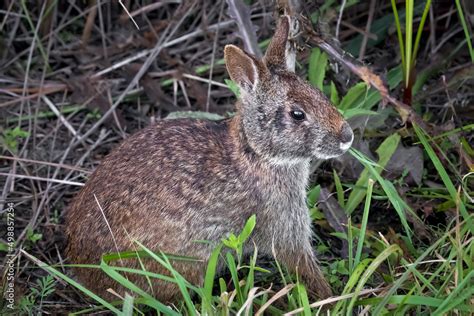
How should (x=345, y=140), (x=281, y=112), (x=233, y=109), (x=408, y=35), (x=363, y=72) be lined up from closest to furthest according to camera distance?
(x=345, y=140) → (x=281, y=112) → (x=408, y=35) → (x=363, y=72) → (x=233, y=109)

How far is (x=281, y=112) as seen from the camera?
12.7 ft

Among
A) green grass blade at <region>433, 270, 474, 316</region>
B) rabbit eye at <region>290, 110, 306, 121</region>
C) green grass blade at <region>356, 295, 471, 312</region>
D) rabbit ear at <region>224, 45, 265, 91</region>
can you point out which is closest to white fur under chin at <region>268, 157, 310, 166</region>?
rabbit eye at <region>290, 110, 306, 121</region>

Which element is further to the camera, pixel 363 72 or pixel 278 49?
pixel 363 72

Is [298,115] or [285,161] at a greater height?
[298,115]

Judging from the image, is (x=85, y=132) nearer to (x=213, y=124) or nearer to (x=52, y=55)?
(x=52, y=55)

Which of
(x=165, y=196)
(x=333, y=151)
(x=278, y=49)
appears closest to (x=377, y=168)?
(x=333, y=151)

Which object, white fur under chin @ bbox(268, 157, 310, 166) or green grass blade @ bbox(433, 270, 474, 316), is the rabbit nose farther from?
green grass blade @ bbox(433, 270, 474, 316)

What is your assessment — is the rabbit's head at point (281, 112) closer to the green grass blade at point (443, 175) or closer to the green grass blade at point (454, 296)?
the green grass blade at point (443, 175)

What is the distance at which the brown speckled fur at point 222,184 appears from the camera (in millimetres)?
3861

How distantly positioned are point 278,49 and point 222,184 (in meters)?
0.74

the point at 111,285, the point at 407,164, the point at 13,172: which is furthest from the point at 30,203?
the point at 407,164

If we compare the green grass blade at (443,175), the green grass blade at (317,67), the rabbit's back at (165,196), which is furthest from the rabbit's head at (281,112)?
the green grass blade at (317,67)

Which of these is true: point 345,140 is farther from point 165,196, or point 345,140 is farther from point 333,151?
→ point 165,196

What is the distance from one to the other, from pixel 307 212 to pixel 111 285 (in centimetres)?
106
